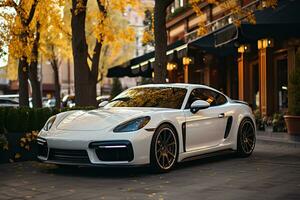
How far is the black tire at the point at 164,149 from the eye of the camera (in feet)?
25.7

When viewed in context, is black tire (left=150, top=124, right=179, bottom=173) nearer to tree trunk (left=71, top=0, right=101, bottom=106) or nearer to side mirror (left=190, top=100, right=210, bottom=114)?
side mirror (left=190, top=100, right=210, bottom=114)

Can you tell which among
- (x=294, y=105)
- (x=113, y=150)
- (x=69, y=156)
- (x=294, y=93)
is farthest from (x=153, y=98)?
(x=294, y=93)

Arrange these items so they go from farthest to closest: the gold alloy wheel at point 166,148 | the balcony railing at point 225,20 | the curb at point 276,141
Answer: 1. the balcony railing at point 225,20
2. the curb at point 276,141
3. the gold alloy wheel at point 166,148

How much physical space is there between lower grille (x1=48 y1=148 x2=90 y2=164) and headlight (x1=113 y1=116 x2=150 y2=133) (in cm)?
57

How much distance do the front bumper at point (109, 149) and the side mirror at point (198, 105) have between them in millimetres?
1110

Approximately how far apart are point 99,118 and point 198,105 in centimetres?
160

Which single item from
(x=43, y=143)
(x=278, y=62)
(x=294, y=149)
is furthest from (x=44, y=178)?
(x=278, y=62)

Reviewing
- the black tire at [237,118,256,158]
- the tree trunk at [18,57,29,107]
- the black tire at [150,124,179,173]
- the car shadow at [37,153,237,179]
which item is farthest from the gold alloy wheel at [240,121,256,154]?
the tree trunk at [18,57,29,107]

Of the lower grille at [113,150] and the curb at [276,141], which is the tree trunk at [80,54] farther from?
the lower grille at [113,150]

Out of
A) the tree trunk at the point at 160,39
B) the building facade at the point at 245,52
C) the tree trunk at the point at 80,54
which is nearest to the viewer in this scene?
the tree trunk at the point at 80,54

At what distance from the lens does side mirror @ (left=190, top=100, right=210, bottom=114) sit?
27.9 ft

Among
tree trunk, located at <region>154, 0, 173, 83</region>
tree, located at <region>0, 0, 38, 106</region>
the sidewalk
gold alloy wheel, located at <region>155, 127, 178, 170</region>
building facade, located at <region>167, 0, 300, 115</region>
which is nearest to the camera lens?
gold alloy wheel, located at <region>155, 127, 178, 170</region>

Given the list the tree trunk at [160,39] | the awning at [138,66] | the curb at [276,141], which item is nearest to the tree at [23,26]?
the tree trunk at [160,39]

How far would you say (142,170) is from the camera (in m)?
8.39
